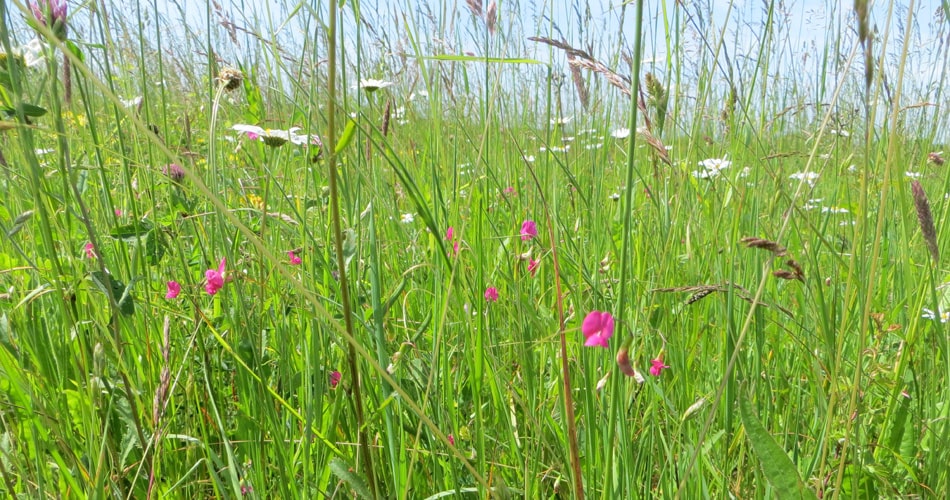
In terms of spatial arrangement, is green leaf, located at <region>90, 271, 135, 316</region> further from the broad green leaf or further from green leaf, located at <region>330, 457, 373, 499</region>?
green leaf, located at <region>330, 457, 373, 499</region>

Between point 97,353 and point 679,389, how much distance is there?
63 cm

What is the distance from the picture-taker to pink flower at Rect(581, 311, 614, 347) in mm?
492

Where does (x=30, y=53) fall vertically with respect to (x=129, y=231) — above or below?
above

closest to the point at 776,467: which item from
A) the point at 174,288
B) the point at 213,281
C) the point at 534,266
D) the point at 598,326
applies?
the point at 598,326

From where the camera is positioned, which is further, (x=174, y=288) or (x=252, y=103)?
(x=252, y=103)

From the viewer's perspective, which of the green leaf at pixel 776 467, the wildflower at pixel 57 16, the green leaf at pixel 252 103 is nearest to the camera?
the green leaf at pixel 776 467

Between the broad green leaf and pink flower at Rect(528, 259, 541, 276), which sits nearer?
pink flower at Rect(528, 259, 541, 276)

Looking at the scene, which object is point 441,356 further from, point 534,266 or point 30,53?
point 30,53

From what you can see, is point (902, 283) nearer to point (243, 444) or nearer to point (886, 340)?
point (886, 340)

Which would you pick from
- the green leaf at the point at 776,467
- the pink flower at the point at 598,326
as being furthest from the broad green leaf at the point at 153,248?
the green leaf at the point at 776,467

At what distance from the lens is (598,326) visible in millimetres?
501

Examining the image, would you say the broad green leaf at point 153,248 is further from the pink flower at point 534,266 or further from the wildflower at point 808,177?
the wildflower at point 808,177

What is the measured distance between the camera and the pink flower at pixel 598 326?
492 millimetres

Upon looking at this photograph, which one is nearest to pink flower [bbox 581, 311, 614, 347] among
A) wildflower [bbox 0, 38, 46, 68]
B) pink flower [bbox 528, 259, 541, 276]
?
pink flower [bbox 528, 259, 541, 276]
